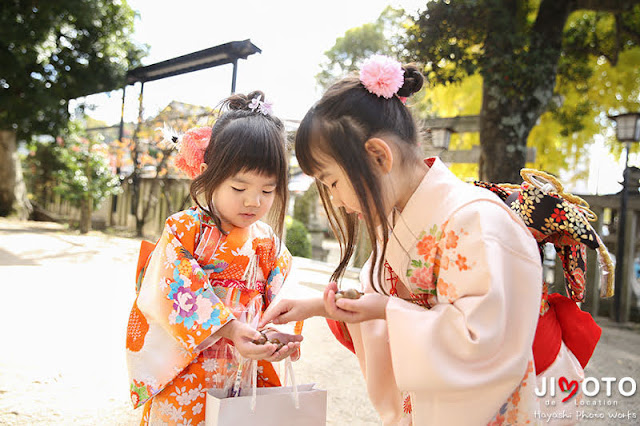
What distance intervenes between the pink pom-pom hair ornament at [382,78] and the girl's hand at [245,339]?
0.78m

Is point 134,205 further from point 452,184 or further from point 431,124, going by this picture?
point 452,184

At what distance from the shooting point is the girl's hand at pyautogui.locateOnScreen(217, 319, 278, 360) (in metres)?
1.37

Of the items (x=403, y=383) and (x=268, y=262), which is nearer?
(x=403, y=383)

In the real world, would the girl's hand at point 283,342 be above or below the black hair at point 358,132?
below

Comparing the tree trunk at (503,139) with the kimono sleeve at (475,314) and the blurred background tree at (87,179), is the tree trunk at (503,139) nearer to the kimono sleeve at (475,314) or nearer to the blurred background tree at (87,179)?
the kimono sleeve at (475,314)

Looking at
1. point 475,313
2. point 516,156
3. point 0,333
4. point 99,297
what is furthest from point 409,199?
point 516,156

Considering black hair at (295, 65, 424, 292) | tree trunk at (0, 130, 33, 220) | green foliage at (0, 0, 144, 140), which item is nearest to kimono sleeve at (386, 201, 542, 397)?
black hair at (295, 65, 424, 292)

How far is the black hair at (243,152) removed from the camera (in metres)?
1.64

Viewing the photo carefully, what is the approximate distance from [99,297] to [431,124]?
6.08 metres

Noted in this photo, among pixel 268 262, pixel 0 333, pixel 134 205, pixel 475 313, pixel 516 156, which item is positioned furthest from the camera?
pixel 134 205

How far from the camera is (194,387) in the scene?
159cm

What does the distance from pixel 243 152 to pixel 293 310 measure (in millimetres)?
571

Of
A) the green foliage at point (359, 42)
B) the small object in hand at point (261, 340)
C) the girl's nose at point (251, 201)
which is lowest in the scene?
the small object in hand at point (261, 340)

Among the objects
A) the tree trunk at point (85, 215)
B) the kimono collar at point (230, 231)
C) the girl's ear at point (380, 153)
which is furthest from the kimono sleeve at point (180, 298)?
the tree trunk at point (85, 215)
